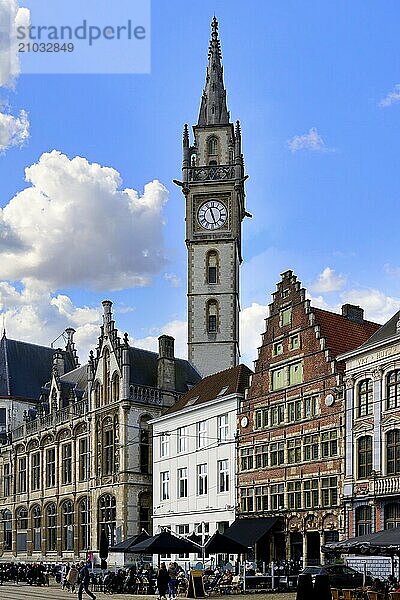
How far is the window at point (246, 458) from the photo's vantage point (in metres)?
50.7

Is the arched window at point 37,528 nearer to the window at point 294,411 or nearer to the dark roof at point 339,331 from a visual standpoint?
the window at point 294,411

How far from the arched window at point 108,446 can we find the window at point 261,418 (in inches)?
683

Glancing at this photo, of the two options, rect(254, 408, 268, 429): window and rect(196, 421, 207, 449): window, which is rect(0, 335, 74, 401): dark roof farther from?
rect(254, 408, 268, 429): window

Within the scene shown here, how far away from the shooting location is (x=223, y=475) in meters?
52.9

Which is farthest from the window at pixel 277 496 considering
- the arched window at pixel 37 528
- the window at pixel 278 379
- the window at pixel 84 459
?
the arched window at pixel 37 528

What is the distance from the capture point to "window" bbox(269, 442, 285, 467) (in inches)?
1902

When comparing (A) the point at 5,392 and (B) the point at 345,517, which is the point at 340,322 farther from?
(A) the point at 5,392

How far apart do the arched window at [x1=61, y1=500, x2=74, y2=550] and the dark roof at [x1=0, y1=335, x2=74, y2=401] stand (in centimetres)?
1783

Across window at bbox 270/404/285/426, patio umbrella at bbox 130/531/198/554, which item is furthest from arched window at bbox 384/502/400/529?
window at bbox 270/404/285/426

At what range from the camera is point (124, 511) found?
→ 205 feet

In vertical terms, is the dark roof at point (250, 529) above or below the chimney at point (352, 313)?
below

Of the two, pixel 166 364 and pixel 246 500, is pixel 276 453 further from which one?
pixel 166 364

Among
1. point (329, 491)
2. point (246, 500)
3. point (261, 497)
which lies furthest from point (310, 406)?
point (246, 500)

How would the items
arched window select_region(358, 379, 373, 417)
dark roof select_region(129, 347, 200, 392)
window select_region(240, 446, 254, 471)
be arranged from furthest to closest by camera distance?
dark roof select_region(129, 347, 200, 392)
window select_region(240, 446, 254, 471)
arched window select_region(358, 379, 373, 417)
